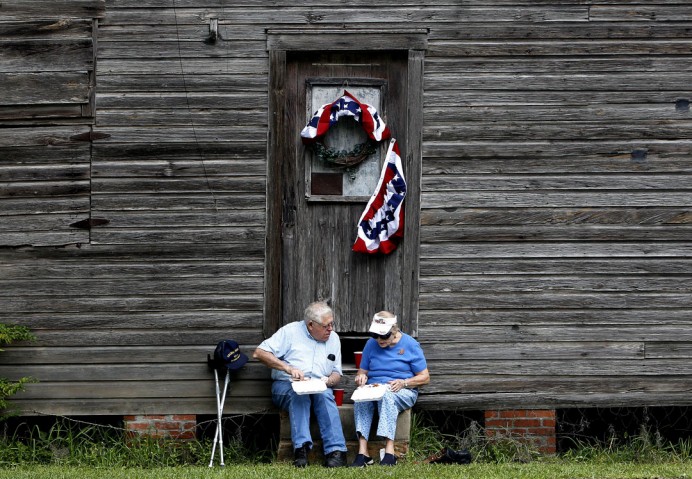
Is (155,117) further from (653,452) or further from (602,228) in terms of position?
(653,452)

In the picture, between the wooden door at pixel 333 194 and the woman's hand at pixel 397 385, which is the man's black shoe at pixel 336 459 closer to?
the woman's hand at pixel 397 385

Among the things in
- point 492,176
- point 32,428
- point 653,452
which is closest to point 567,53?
point 492,176

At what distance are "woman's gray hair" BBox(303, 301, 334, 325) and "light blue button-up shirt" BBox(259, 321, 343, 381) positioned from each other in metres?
0.15

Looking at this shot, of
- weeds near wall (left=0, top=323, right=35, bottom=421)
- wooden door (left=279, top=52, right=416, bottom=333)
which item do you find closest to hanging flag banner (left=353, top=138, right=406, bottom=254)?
wooden door (left=279, top=52, right=416, bottom=333)

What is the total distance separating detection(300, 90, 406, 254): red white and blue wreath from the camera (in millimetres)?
9758

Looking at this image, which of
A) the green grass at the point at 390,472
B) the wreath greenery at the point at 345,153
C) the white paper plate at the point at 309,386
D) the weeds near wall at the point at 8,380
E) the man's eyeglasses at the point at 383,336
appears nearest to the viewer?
the green grass at the point at 390,472

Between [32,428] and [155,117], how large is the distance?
2937 mm

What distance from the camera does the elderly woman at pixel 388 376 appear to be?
897cm

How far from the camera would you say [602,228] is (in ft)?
32.1

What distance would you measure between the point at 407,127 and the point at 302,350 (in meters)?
2.16

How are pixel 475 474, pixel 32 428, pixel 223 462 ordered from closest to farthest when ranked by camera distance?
pixel 475 474 < pixel 223 462 < pixel 32 428

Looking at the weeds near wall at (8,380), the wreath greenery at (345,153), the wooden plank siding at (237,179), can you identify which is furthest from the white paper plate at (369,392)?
the weeds near wall at (8,380)

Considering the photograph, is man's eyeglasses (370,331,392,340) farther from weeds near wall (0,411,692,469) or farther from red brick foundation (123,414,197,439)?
red brick foundation (123,414,197,439)

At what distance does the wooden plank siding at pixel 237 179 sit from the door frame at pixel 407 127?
64mm
